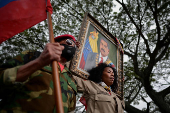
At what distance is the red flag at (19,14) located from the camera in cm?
152

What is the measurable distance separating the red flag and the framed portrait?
89 centimetres

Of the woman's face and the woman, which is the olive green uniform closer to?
the woman

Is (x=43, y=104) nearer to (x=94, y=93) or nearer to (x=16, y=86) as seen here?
(x=16, y=86)

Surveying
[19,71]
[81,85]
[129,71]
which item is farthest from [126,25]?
[19,71]

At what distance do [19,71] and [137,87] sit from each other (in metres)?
9.72

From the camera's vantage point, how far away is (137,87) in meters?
9.56

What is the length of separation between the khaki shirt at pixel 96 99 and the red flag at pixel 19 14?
1.19 metres

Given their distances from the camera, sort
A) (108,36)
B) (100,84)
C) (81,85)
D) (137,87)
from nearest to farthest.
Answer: (81,85) < (100,84) < (108,36) < (137,87)

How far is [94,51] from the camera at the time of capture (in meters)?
2.84

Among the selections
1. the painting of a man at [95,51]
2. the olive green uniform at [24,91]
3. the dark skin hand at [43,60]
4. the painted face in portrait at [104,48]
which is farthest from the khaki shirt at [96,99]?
the dark skin hand at [43,60]

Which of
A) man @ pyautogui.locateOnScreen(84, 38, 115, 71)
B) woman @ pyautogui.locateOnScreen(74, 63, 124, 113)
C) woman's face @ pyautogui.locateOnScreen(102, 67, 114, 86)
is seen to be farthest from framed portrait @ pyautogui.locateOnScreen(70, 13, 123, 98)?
woman's face @ pyautogui.locateOnScreen(102, 67, 114, 86)

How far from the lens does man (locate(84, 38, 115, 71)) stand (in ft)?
8.64

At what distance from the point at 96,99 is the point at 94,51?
97 cm

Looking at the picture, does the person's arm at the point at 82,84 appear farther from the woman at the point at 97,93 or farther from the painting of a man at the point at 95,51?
the painting of a man at the point at 95,51
